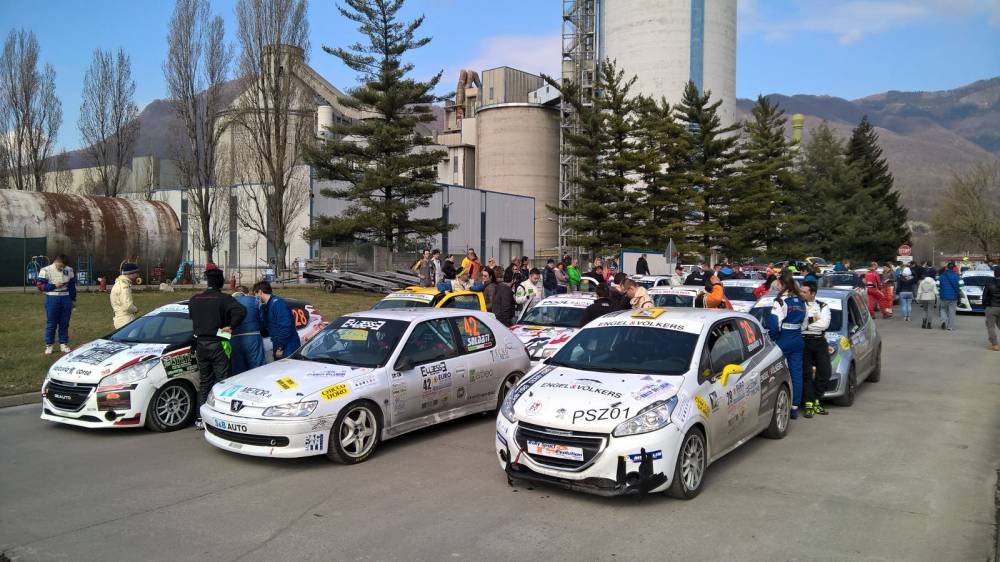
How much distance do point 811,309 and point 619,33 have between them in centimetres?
5154

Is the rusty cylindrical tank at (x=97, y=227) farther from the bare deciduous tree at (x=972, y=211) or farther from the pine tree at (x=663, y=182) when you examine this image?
the bare deciduous tree at (x=972, y=211)

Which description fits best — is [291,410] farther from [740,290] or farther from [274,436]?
[740,290]

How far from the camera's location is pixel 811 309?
881 centimetres

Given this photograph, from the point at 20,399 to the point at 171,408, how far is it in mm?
3170

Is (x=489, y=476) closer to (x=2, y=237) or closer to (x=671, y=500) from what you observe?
(x=671, y=500)

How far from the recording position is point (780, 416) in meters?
7.93

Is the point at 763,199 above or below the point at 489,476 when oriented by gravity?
above

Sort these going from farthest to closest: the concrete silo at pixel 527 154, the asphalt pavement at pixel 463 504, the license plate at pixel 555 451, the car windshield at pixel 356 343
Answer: the concrete silo at pixel 527 154 → the car windshield at pixel 356 343 → the license plate at pixel 555 451 → the asphalt pavement at pixel 463 504

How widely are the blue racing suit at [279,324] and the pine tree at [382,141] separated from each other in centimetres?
2044

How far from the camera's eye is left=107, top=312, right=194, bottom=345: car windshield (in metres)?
8.86

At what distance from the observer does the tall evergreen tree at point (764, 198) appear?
40.7m

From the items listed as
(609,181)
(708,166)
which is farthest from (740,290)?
(708,166)

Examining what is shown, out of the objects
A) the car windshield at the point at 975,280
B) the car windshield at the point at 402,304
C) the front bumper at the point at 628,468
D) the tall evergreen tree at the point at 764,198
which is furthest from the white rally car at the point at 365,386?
the tall evergreen tree at the point at 764,198

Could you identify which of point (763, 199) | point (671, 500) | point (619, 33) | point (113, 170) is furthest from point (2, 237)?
point (619, 33)
